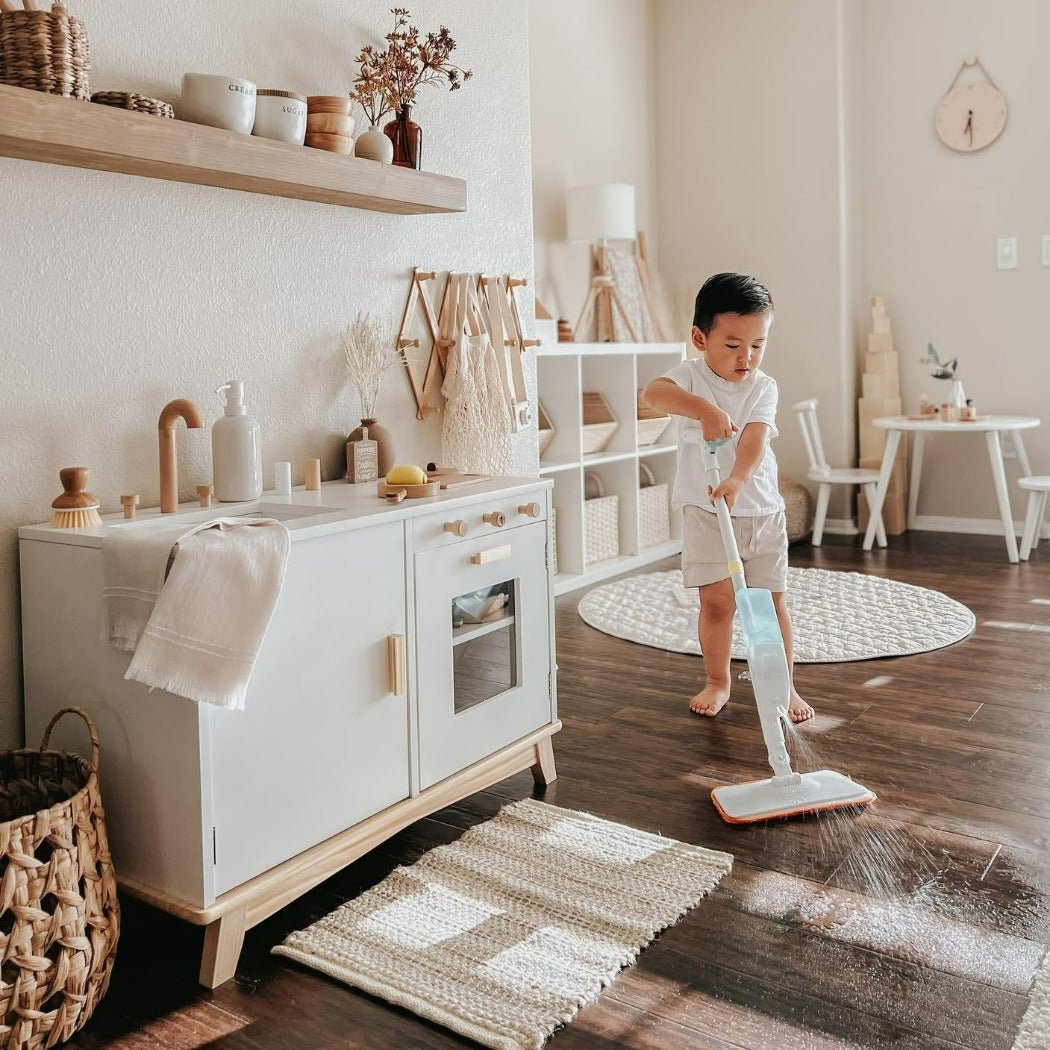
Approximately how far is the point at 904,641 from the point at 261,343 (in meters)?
2.08

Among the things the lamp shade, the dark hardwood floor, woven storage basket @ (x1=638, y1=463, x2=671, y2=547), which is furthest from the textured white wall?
woven storage basket @ (x1=638, y1=463, x2=671, y2=547)

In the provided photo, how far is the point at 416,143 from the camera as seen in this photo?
235 centimetres

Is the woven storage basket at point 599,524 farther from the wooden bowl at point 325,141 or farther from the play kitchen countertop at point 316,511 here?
the wooden bowl at point 325,141

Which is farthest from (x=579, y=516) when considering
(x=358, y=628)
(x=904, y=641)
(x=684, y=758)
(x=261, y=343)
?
(x=358, y=628)

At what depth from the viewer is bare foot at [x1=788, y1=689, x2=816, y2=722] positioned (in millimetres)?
2562

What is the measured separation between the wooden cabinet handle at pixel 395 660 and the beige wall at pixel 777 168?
3.84m

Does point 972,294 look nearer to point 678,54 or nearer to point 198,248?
point 678,54

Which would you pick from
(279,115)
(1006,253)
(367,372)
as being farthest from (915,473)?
(279,115)

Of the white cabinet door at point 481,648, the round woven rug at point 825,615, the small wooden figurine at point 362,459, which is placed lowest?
the round woven rug at point 825,615

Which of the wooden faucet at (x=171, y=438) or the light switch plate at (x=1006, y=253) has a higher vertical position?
the light switch plate at (x=1006, y=253)

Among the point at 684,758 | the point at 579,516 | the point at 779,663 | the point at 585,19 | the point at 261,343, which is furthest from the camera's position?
the point at 585,19

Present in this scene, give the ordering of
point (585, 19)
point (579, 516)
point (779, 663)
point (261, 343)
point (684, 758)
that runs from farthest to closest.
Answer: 1. point (585, 19)
2. point (579, 516)
3. point (684, 758)
4. point (261, 343)
5. point (779, 663)

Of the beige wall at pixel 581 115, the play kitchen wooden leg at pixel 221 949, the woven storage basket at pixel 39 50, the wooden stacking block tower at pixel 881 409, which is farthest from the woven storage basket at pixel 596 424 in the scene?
the play kitchen wooden leg at pixel 221 949

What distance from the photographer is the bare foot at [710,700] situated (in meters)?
2.63
